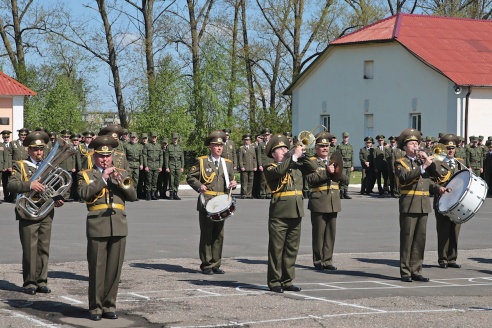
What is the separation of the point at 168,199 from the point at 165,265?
14862 millimetres

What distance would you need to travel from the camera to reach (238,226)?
21.3m

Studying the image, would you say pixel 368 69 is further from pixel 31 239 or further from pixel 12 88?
pixel 31 239

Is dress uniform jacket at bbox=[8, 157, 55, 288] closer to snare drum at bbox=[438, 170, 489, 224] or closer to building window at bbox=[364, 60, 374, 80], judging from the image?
snare drum at bbox=[438, 170, 489, 224]

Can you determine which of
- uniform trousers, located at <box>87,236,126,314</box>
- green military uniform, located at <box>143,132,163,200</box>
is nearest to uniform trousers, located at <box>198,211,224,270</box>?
uniform trousers, located at <box>87,236,126,314</box>

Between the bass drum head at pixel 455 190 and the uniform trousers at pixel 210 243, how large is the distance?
120 inches

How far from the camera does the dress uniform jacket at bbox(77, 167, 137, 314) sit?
35.8ft

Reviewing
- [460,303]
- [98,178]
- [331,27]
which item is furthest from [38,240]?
[331,27]

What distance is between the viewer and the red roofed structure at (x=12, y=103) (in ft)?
164

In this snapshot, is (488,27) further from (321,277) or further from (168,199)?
(321,277)

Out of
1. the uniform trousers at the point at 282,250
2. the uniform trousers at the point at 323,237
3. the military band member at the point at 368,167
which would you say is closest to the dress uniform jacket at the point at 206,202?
the uniform trousers at the point at 323,237

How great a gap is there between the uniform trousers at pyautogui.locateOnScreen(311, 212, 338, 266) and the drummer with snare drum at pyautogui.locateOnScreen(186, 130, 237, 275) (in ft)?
4.59

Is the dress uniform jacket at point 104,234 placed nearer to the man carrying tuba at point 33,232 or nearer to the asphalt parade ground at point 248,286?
the asphalt parade ground at point 248,286

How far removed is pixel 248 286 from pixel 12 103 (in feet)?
128

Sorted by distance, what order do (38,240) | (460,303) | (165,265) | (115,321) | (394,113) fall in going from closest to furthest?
(115,321) → (460,303) → (38,240) → (165,265) → (394,113)
